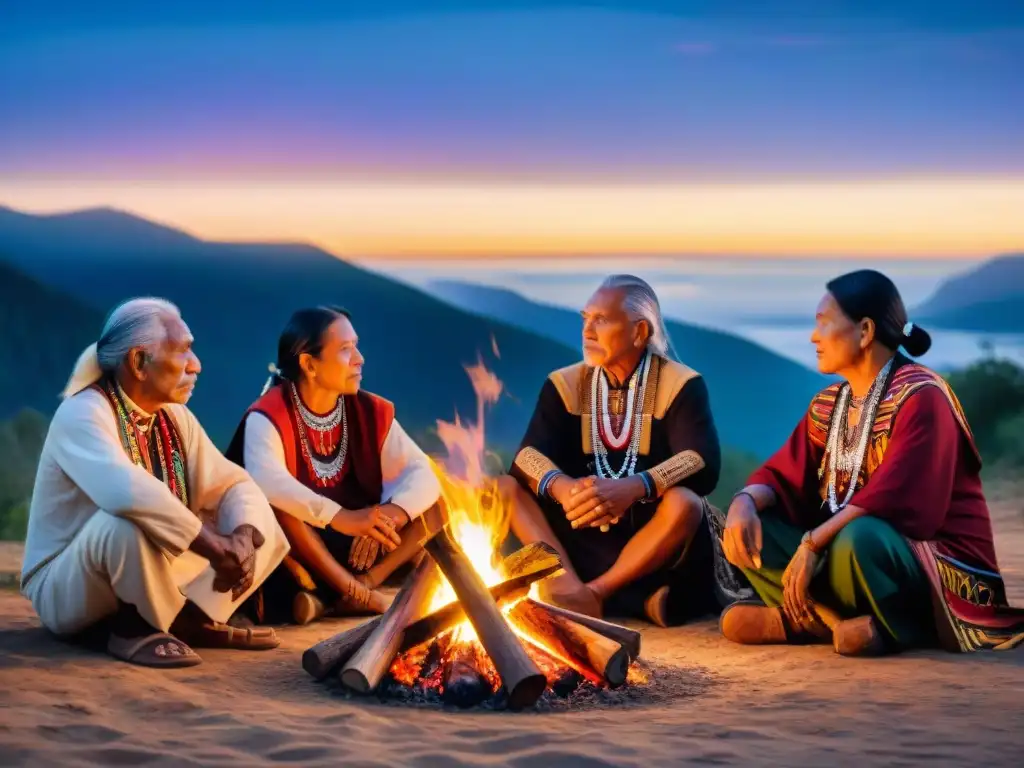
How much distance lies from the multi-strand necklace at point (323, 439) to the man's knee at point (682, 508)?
1.58 m

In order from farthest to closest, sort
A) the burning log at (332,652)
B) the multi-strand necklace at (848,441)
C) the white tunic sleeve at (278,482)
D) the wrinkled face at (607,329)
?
the wrinkled face at (607,329)
the white tunic sleeve at (278,482)
the multi-strand necklace at (848,441)
the burning log at (332,652)

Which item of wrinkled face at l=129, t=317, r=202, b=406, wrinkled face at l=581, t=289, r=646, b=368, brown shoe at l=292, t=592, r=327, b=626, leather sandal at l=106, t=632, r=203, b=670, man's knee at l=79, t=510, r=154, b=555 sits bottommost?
leather sandal at l=106, t=632, r=203, b=670

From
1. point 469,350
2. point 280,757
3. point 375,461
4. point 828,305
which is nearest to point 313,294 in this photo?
point 469,350

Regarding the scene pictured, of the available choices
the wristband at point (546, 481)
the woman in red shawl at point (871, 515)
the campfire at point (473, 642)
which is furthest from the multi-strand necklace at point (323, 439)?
the woman in red shawl at point (871, 515)

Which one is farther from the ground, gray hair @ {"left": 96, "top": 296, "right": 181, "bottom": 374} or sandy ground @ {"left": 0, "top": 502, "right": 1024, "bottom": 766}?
gray hair @ {"left": 96, "top": 296, "right": 181, "bottom": 374}

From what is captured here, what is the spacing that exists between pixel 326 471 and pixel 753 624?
216 cm

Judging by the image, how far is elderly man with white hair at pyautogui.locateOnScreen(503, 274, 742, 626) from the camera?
679 cm

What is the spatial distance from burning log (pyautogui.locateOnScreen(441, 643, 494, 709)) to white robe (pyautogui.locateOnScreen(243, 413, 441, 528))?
1.60 metres

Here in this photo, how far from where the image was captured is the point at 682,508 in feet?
22.2

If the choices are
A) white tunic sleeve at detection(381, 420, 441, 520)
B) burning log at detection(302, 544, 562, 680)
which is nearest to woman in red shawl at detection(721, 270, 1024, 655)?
burning log at detection(302, 544, 562, 680)

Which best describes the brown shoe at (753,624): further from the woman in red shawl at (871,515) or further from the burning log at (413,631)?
the burning log at (413,631)

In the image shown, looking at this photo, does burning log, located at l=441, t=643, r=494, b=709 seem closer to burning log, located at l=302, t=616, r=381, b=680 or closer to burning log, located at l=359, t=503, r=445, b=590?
burning log, located at l=302, t=616, r=381, b=680

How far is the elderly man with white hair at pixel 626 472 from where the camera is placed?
22.3 ft

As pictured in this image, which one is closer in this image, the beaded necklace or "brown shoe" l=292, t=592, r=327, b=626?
the beaded necklace
